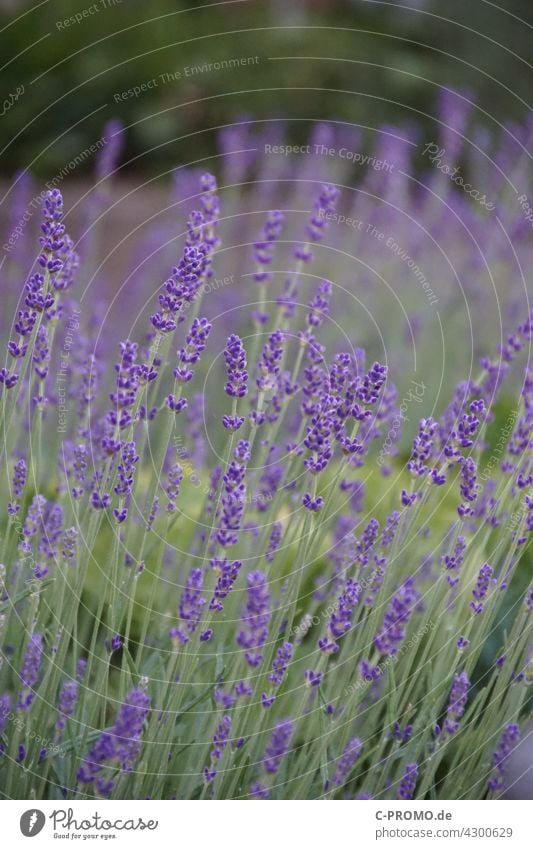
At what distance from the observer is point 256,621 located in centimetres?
76

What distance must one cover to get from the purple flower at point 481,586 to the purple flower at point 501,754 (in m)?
0.14

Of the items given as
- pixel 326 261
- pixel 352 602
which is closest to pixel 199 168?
pixel 326 261

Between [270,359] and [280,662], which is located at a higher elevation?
[270,359]

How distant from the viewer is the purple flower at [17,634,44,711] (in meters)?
0.78

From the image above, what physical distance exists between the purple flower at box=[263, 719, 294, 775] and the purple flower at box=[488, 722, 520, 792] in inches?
8.4

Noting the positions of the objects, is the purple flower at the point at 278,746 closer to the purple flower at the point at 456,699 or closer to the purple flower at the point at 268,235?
the purple flower at the point at 456,699

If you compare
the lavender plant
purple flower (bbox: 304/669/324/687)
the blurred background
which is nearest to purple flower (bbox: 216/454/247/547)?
the lavender plant

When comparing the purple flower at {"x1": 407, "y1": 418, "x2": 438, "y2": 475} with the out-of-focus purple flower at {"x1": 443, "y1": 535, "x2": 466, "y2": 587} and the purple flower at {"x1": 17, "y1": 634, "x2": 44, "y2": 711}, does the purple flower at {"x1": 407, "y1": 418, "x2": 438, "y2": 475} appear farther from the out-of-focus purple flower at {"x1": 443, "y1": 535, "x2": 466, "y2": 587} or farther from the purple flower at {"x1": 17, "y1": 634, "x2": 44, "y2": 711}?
the purple flower at {"x1": 17, "y1": 634, "x2": 44, "y2": 711}

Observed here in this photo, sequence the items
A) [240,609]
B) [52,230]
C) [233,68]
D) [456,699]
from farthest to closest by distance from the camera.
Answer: [233,68]
[240,609]
[456,699]
[52,230]

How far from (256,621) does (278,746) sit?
0.39ft

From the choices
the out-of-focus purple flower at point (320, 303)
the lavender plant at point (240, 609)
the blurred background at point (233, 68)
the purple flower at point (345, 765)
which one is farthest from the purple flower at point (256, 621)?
the blurred background at point (233, 68)

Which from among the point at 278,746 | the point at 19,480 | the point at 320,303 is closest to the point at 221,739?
the point at 278,746

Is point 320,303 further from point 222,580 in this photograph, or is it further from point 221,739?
point 221,739
